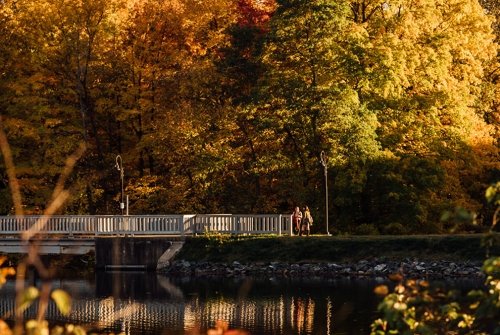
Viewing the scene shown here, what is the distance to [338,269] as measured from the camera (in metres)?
38.8

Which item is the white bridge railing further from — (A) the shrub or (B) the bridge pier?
(A) the shrub

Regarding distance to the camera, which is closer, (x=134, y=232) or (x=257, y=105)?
(x=134, y=232)

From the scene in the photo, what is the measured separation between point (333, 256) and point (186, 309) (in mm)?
10546

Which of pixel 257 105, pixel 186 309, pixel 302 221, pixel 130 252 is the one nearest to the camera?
pixel 186 309

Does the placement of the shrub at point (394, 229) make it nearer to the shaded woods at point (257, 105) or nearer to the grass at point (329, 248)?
the shaded woods at point (257, 105)

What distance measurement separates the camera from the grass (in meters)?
38.7

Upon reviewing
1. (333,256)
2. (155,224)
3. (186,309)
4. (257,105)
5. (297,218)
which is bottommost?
(186,309)

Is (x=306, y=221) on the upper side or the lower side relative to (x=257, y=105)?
lower

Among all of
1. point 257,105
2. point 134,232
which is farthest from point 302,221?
point 134,232

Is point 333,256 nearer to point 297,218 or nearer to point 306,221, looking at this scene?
point 306,221

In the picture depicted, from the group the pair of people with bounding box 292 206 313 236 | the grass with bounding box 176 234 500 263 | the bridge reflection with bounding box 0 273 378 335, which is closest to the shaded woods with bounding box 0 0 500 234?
the pair of people with bounding box 292 206 313 236

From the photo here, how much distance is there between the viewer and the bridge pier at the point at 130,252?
42312mm

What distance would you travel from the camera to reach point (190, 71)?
47375 mm

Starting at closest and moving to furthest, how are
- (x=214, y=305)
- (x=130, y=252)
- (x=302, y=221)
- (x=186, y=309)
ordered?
1. (x=186, y=309)
2. (x=214, y=305)
3. (x=302, y=221)
4. (x=130, y=252)
